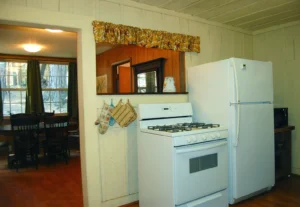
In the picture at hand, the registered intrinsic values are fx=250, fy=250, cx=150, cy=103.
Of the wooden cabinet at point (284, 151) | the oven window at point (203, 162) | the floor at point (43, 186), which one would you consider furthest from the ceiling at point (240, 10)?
the floor at point (43, 186)

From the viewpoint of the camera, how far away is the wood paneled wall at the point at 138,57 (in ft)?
11.6

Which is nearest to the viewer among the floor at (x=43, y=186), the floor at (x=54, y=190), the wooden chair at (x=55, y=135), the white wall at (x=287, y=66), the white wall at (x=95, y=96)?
the white wall at (x=95, y=96)

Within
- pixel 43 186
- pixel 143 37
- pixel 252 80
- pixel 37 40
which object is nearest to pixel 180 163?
pixel 252 80

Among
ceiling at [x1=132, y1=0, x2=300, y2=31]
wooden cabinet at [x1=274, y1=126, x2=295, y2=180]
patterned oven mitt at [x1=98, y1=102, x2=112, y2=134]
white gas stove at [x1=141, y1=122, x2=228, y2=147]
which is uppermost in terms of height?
ceiling at [x1=132, y1=0, x2=300, y2=31]

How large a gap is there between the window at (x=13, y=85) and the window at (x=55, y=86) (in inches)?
18.6

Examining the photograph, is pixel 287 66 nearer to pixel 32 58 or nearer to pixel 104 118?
pixel 104 118

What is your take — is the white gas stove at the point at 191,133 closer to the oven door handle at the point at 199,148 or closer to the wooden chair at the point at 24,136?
the oven door handle at the point at 199,148

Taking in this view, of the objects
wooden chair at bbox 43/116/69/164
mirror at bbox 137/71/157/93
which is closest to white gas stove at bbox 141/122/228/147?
mirror at bbox 137/71/157/93

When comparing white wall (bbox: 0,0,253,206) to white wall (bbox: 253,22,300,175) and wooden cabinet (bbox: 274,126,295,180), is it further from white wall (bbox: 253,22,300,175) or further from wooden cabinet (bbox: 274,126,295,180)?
A: white wall (bbox: 253,22,300,175)

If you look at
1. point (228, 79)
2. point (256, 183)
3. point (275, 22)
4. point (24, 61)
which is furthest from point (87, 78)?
point (24, 61)

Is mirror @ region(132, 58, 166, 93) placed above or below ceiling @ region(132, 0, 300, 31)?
below

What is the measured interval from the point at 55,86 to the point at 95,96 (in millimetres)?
4693

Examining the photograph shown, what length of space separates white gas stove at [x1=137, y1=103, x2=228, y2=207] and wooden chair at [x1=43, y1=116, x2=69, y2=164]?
262 cm

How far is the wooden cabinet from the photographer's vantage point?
11.4 feet
